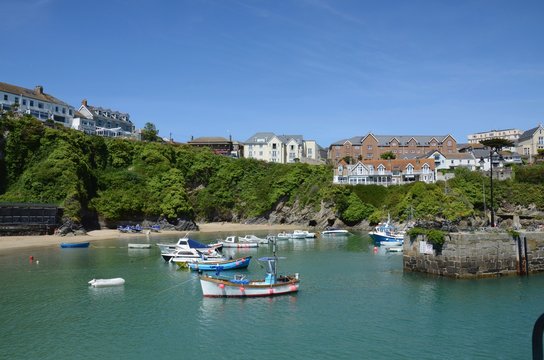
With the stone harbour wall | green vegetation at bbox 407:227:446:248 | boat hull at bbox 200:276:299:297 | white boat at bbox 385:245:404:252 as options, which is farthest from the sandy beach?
the stone harbour wall

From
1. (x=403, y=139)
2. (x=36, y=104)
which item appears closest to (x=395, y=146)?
(x=403, y=139)

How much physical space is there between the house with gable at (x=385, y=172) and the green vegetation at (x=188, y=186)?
433cm

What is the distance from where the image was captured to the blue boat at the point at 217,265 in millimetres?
46625

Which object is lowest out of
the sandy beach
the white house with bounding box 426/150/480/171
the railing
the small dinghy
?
the small dinghy

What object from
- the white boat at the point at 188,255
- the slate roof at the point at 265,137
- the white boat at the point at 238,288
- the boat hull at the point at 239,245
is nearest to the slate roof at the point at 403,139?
the slate roof at the point at 265,137

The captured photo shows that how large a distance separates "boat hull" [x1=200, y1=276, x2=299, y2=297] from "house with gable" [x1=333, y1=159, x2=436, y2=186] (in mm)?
78507

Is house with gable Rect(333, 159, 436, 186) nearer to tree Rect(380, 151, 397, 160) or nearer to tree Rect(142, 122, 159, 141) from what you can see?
tree Rect(380, 151, 397, 160)

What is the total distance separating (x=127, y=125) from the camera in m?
139

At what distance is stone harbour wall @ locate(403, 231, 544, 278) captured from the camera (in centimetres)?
3806

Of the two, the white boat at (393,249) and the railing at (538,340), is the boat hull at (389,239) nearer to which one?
the white boat at (393,249)

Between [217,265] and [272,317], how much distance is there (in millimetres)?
17600

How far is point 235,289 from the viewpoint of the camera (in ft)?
115

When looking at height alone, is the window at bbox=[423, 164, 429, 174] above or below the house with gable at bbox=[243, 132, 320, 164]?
below

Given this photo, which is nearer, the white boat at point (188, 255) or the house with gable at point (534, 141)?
the white boat at point (188, 255)
